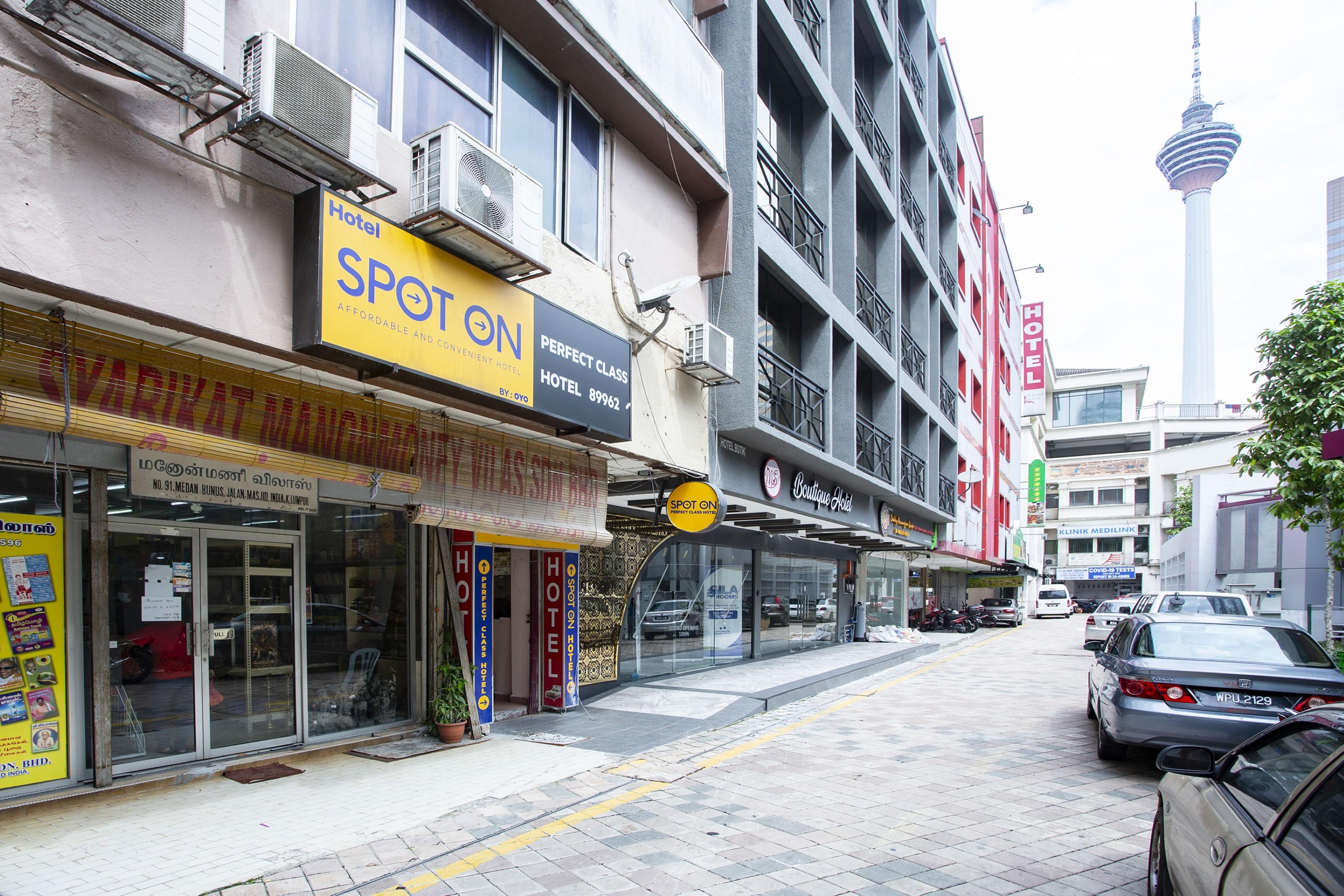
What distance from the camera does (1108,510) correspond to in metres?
69.4

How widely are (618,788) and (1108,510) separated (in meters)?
72.7

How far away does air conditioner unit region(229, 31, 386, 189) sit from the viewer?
195 inches

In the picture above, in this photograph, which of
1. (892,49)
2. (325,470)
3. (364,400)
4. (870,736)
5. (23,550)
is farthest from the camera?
(892,49)

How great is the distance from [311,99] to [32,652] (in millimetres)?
4370

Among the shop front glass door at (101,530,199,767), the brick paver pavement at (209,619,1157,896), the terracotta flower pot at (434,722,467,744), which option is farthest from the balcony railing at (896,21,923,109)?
the shop front glass door at (101,530,199,767)

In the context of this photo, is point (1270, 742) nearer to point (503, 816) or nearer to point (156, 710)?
point (503, 816)

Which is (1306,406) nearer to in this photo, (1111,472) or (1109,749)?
(1109,749)

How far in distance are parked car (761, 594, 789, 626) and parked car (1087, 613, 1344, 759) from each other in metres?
9.24

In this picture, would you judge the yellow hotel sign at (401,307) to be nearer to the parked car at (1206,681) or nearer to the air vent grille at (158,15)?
the air vent grille at (158,15)

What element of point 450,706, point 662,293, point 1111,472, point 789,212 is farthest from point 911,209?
point 1111,472

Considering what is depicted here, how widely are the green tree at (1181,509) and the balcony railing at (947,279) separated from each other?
136 feet

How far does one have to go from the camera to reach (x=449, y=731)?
838 cm

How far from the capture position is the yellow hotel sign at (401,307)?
213 inches

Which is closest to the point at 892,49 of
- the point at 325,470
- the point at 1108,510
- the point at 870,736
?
the point at 870,736
